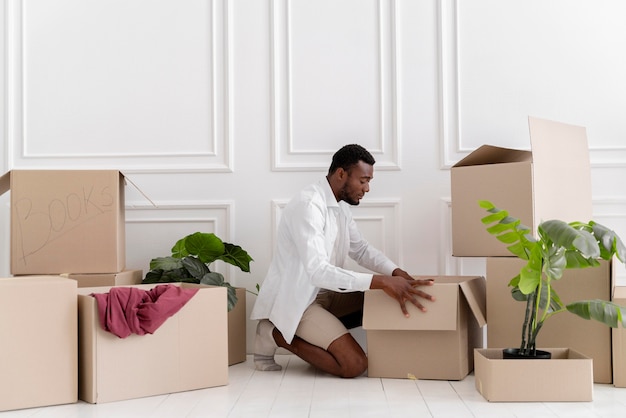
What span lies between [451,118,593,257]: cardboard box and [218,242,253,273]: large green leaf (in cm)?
93

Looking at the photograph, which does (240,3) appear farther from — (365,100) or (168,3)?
(365,100)

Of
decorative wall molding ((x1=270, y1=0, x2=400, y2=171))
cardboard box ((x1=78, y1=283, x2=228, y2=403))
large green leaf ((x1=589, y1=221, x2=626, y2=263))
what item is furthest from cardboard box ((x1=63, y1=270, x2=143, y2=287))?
large green leaf ((x1=589, y1=221, x2=626, y2=263))

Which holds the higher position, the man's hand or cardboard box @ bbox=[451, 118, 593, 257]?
cardboard box @ bbox=[451, 118, 593, 257]

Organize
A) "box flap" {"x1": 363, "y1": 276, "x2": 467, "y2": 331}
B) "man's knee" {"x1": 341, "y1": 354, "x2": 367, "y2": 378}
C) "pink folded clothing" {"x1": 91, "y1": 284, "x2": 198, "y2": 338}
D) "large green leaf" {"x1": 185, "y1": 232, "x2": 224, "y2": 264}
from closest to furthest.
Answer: "pink folded clothing" {"x1": 91, "y1": 284, "x2": 198, "y2": 338} < "box flap" {"x1": 363, "y1": 276, "x2": 467, "y2": 331} < "man's knee" {"x1": 341, "y1": 354, "x2": 367, "y2": 378} < "large green leaf" {"x1": 185, "y1": 232, "x2": 224, "y2": 264}

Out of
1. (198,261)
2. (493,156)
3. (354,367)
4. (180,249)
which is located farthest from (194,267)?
(493,156)

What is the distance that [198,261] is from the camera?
3.28 meters

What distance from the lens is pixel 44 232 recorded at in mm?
3088

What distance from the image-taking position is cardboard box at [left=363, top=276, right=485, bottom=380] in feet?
9.42

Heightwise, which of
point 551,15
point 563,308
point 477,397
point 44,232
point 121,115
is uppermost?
point 551,15

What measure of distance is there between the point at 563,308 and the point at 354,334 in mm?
1158

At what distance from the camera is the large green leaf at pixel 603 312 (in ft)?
7.97

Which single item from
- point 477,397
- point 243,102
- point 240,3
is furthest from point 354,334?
point 240,3

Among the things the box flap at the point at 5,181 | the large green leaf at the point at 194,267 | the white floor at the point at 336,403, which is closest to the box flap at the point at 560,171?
the white floor at the point at 336,403

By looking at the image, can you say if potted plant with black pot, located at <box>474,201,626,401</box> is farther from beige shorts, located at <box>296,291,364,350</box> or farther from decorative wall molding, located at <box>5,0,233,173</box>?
decorative wall molding, located at <box>5,0,233,173</box>
